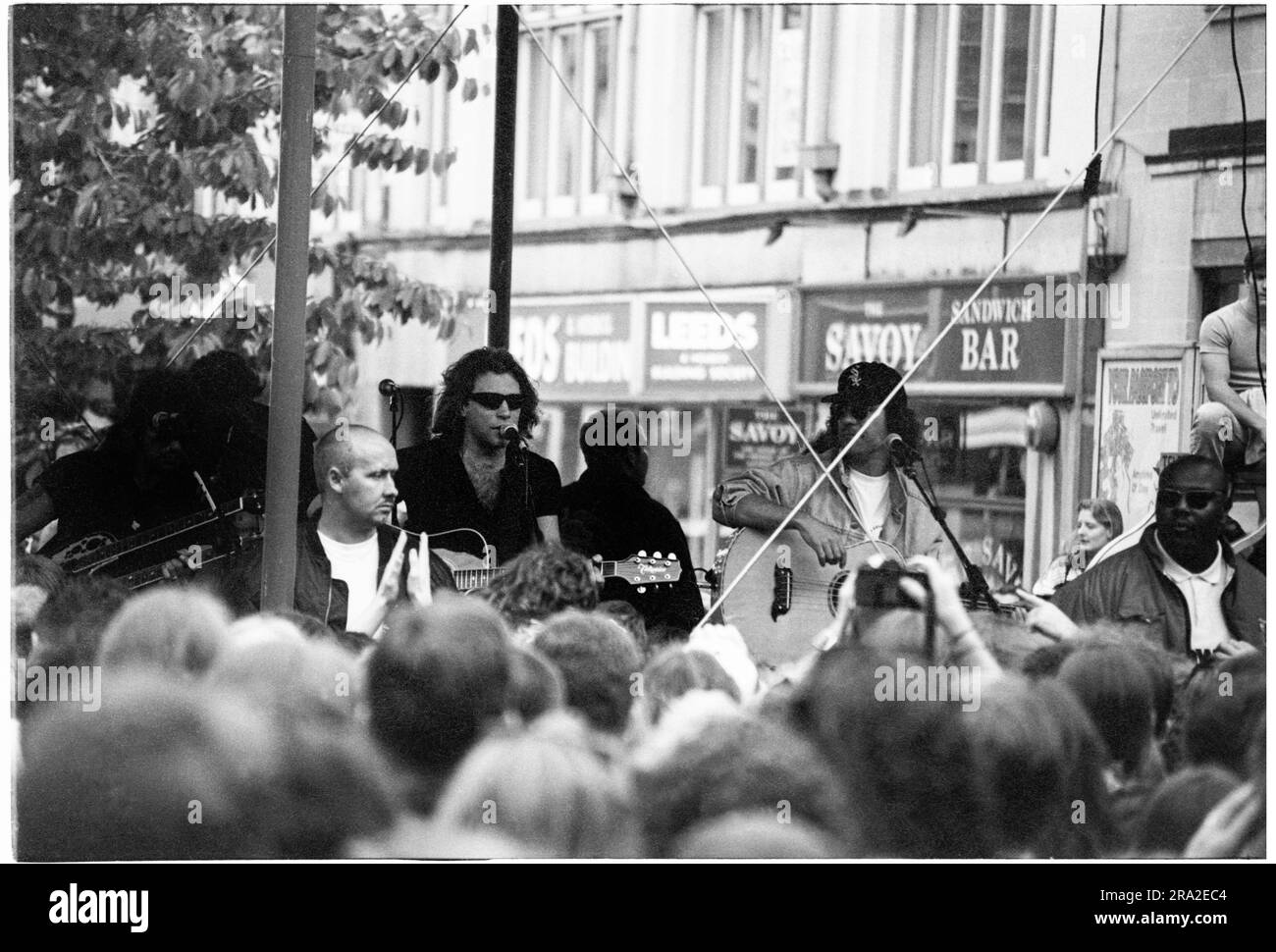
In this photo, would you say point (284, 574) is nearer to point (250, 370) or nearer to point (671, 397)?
point (250, 370)

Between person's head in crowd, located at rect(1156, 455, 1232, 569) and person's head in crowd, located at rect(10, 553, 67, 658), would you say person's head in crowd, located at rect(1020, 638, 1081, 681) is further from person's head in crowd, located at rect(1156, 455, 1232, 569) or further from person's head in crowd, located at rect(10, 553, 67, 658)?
person's head in crowd, located at rect(10, 553, 67, 658)

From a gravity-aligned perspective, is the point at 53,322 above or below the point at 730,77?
below

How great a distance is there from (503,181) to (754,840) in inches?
72.1

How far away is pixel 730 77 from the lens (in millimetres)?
4219

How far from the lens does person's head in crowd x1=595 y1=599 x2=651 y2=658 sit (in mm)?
4203

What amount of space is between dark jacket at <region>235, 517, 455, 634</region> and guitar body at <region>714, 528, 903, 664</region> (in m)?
0.73

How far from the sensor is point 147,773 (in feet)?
13.4

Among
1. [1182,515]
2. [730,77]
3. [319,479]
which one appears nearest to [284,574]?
[319,479]

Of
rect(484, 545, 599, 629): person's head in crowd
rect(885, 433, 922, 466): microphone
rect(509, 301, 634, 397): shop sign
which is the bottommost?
rect(484, 545, 599, 629): person's head in crowd

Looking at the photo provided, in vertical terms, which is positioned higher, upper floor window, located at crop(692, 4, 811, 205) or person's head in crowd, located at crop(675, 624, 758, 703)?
upper floor window, located at crop(692, 4, 811, 205)

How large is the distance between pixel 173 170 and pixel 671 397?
142cm

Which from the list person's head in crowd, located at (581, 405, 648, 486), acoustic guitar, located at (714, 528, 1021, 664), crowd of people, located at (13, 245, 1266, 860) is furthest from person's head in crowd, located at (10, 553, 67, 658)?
acoustic guitar, located at (714, 528, 1021, 664)

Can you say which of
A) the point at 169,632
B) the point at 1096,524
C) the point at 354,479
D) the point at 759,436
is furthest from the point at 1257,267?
the point at 169,632
